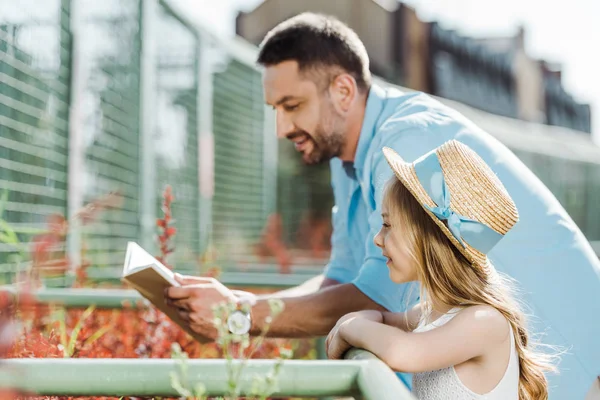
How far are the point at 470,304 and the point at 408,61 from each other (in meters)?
25.8

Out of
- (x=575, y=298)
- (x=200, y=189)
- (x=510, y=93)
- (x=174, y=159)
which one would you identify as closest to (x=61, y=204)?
(x=174, y=159)

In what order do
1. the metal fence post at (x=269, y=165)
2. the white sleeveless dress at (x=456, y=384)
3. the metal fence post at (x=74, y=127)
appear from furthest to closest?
the metal fence post at (x=269, y=165) → the metal fence post at (x=74, y=127) → the white sleeveless dress at (x=456, y=384)

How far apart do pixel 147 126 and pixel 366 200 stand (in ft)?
8.69

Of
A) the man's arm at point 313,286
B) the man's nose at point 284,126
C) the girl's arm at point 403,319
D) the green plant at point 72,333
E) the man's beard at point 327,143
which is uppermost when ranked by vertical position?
the man's nose at point 284,126

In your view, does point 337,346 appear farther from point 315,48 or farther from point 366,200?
point 315,48

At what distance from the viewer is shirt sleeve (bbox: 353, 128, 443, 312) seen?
2.30 m

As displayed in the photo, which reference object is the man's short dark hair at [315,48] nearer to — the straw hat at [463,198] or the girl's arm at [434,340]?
the straw hat at [463,198]

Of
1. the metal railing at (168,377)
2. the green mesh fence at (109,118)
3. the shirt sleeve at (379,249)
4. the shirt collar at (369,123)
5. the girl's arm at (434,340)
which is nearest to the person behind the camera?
the metal railing at (168,377)

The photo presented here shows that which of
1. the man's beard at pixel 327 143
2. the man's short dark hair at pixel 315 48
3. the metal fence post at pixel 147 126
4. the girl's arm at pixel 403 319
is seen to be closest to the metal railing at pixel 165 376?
the girl's arm at pixel 403 319

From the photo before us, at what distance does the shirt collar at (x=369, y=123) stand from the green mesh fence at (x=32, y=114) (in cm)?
132

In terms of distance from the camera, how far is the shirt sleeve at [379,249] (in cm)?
230

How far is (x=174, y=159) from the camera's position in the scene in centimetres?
550

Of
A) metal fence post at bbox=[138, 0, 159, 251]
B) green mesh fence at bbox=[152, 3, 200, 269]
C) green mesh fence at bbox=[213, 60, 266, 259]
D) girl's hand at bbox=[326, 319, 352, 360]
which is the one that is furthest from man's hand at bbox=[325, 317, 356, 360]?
green mesh fence at bbox=[213, 60, 266, 259]

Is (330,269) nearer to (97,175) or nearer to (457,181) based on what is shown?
(457,181)
